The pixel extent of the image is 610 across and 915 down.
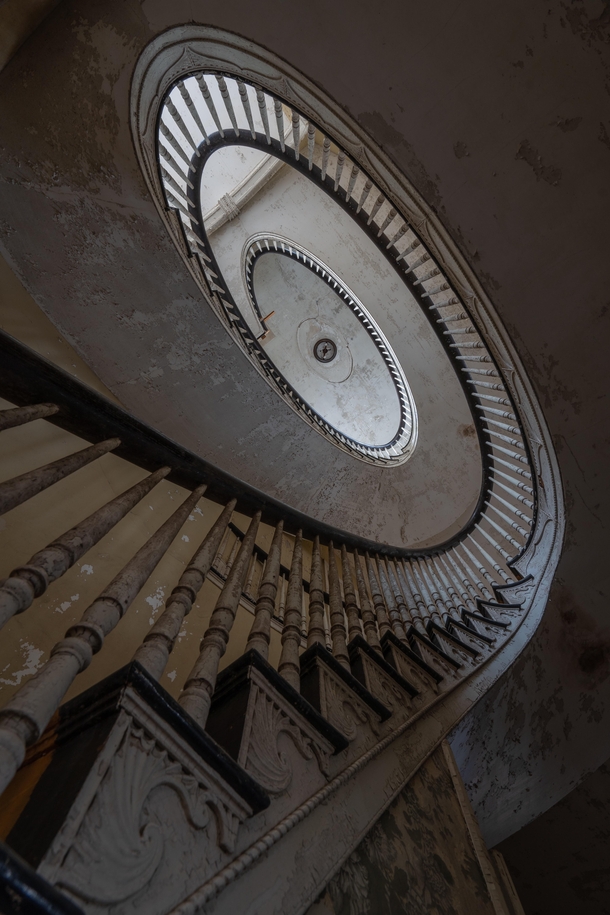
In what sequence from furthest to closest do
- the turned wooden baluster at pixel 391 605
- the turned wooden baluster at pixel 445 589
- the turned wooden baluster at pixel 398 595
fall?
the turned wooden baluster at pixel 445 589
the turned wooden baluster at pixel 398 595
the turned wooden baluster at pixel 391 605

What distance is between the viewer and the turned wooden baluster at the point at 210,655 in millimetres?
1123

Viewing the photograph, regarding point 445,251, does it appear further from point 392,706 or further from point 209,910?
point 209,910

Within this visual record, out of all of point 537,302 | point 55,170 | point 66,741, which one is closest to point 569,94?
point 537,302

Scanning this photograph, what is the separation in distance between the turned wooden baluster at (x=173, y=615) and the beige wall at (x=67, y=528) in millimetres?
1263

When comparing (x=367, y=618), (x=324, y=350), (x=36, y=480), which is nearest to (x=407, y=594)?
(x=367, y=618)

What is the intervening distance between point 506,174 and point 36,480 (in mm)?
3175

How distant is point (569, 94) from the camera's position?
275 centimetres

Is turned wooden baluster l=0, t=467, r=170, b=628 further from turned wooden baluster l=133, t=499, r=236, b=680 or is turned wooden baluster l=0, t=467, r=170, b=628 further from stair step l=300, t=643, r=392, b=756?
stair step l=300, t=643, r=392, b=756

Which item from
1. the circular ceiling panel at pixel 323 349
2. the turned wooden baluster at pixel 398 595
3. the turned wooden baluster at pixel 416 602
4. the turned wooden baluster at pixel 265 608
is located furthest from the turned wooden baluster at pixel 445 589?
the circular ceiling panel at pixel 323 349

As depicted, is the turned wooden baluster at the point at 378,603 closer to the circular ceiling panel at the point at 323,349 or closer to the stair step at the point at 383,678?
the stair step at the point at 383,678

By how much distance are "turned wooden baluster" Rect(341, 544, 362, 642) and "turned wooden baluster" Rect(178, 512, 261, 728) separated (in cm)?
69

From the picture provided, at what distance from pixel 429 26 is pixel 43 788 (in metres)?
3.70

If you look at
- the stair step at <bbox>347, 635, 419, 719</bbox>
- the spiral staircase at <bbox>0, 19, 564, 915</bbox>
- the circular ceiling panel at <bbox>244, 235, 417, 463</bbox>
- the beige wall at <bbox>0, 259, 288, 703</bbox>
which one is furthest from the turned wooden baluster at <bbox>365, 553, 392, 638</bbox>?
the circular ceiling panel at <bbox>244, 235, 417, 463</bbox>

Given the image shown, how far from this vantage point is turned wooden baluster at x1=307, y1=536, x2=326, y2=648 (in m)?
1.97
